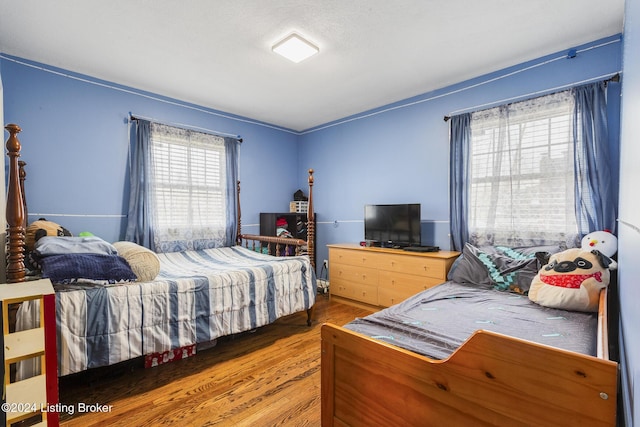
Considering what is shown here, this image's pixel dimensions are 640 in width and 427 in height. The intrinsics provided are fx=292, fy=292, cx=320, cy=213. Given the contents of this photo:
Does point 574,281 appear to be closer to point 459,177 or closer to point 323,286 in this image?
point 459,177

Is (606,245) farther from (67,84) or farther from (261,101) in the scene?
(67,84)

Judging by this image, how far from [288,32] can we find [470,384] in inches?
98.1

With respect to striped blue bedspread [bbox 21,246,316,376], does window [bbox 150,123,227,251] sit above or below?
above

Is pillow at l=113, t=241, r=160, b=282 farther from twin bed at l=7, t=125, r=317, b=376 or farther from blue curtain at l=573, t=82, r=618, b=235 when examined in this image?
blue curtain at l=573, t=82, r=618, b=235

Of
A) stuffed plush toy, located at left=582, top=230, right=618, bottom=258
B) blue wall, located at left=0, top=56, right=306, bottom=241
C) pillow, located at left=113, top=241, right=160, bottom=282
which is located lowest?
pillow, located at left=113, top=241, right=160, bottom=282

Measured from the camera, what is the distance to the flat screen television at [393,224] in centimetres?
331

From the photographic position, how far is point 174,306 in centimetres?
210

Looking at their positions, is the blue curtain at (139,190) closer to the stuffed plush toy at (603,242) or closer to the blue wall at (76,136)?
the blue wall at (76,136)

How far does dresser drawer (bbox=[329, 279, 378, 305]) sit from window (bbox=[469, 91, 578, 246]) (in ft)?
4.11

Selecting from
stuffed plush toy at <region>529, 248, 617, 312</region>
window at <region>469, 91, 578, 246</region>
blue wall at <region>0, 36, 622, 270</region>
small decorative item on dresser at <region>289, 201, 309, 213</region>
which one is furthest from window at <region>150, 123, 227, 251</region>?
stuffed plush toy at <region>529, 248, 617, 312</region>

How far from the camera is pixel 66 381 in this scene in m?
1.98

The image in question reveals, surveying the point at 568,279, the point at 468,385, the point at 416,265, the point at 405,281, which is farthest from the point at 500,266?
the point at 468,385

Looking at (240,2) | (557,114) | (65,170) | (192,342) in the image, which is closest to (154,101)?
(65,170)

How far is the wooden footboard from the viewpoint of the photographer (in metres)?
0.76
